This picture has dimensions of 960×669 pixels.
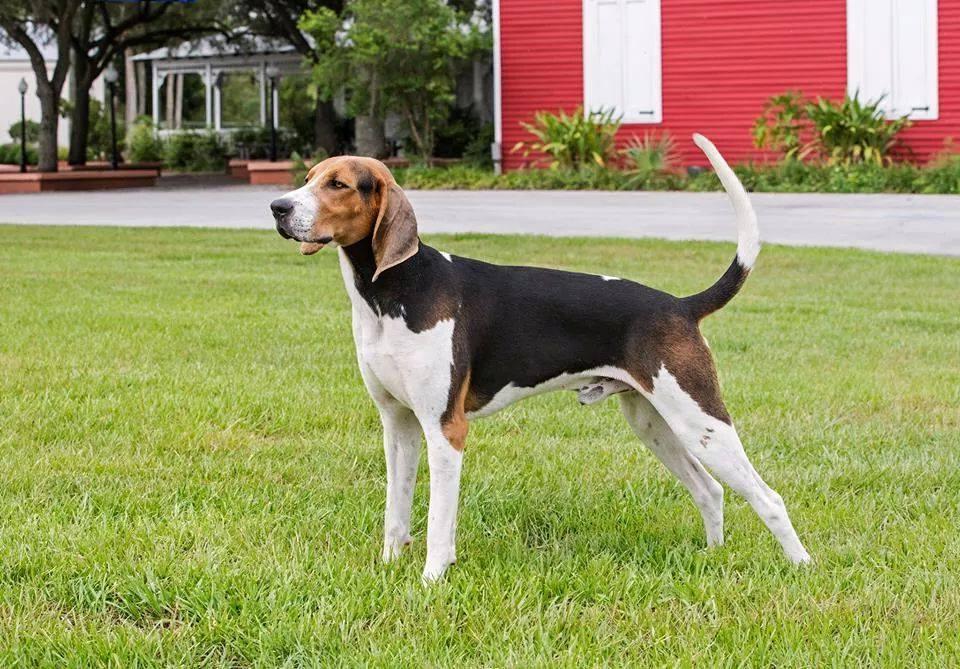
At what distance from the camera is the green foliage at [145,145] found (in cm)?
4075

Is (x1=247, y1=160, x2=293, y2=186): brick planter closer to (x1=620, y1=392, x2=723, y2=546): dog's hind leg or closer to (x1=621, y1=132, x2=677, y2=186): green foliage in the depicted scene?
(x1=621, y1=132, x2=677, y2=186): green foliage

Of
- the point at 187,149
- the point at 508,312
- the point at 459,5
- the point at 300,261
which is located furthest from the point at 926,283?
the point at 187,149

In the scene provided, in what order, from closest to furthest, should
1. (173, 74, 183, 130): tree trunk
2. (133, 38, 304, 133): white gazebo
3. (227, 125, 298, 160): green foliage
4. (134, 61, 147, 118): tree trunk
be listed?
(133, 38, 304, 133): white gazebo → (227, 125, 298, 160): green foliage → (173, 74, 183, 130): tree trunk → (134, 61, 147, 118): tree trunk

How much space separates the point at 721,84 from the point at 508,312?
2280 centimetres

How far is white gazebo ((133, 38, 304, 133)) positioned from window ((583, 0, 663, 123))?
1251 cm

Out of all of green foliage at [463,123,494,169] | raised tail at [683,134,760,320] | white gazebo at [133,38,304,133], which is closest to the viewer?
raised tail at [683,134,760,320]

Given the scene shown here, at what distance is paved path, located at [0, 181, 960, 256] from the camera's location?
612 inches

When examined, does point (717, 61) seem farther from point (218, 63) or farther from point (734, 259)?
point (734, 259)

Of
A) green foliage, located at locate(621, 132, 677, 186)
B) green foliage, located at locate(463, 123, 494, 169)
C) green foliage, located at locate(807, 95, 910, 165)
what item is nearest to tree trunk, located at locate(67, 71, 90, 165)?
green foliage, located at locate(463, 123, 494, 169)

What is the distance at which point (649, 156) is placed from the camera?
24281 millimetres

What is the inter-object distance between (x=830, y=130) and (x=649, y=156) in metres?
3.31

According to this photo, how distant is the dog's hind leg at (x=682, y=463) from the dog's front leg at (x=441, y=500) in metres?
0.72

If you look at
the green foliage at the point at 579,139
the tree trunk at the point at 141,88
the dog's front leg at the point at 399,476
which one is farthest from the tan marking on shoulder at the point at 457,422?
the tree trunk at the point at 141,88

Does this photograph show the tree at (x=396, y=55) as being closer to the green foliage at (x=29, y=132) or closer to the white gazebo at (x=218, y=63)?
the white gazebo at (x=218, y=63)
